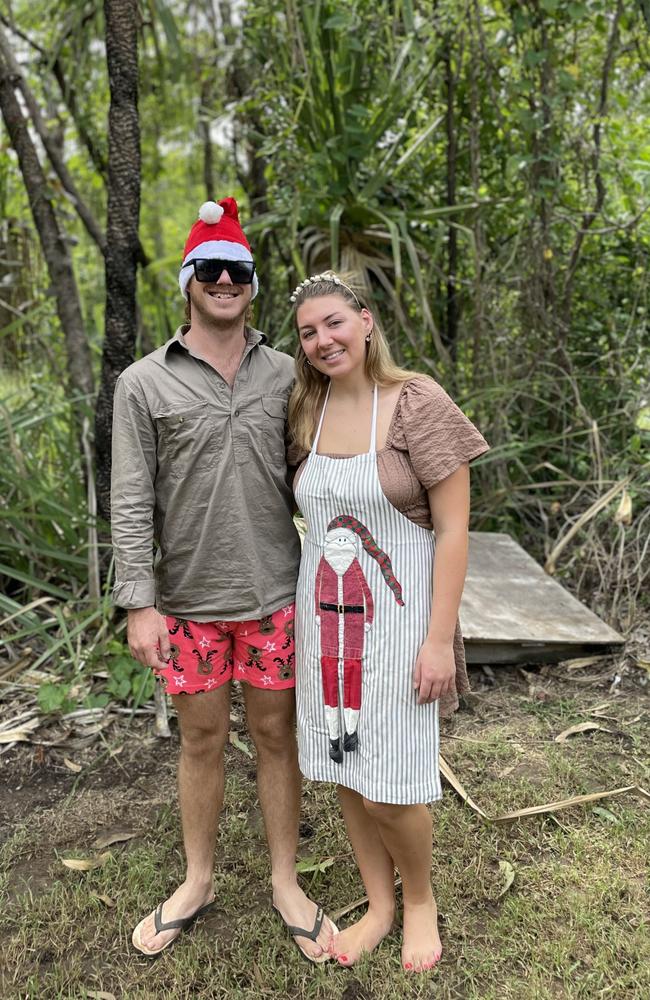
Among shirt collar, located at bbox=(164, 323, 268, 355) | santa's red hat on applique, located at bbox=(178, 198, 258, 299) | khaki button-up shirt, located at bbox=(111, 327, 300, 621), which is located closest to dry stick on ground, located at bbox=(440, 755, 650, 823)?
khaki button-up shirt, located at bbox=(111, 327, 300, 621)

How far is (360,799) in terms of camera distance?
2125mm

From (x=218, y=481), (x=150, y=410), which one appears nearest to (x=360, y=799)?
(x=218, y=481)

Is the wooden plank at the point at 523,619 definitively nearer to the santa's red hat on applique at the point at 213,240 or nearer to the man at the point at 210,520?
the man at the point at 210,520

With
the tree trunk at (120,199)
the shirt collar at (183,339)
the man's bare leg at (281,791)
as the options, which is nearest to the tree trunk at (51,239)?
the tree trunk at (120,199)

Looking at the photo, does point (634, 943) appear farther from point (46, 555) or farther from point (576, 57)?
point (576, 57)

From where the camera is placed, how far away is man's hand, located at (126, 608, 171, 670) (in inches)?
80.0

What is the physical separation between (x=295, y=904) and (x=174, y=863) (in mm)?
473

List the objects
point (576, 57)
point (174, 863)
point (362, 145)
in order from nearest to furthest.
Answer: point (174, 863) < point (362, 145) < point (576, 57)

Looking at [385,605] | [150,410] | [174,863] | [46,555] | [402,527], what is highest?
[150,410]

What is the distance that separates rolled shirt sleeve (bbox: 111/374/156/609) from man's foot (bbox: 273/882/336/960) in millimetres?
933

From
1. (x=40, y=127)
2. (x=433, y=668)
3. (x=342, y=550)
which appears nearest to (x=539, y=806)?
(x=433, y=668)

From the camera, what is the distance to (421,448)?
1.83 metres

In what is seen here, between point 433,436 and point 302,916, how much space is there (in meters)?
1.37

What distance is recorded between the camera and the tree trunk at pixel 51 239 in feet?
13.1
